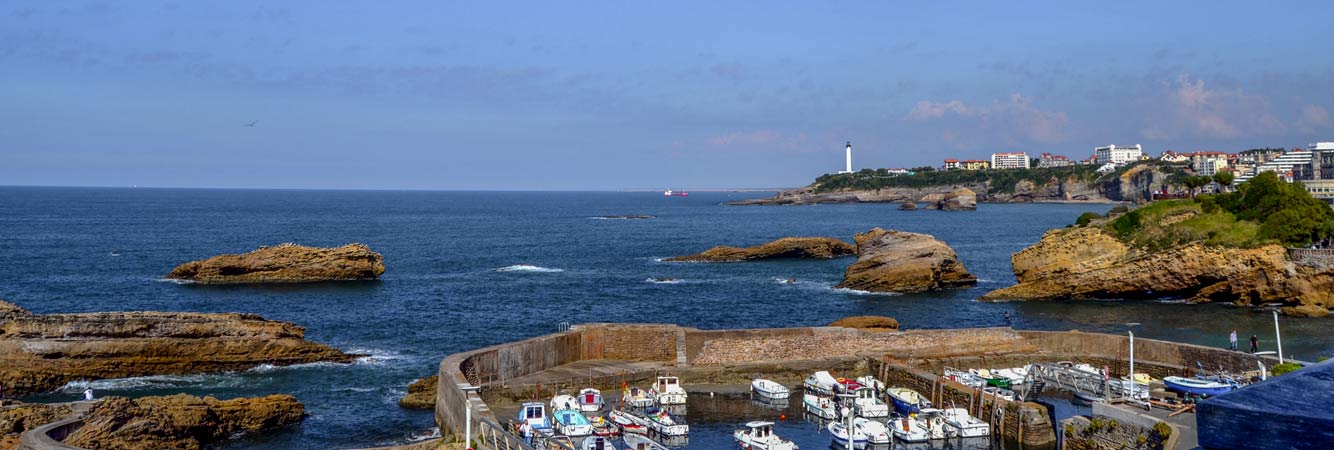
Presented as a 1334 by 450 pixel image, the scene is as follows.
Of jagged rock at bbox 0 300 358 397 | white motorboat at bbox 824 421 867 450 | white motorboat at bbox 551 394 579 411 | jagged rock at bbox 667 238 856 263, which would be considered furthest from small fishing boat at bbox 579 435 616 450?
jagged rock at bbox 667 238 856 263

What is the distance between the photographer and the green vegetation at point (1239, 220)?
179 feet

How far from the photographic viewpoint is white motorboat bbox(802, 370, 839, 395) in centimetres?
2919

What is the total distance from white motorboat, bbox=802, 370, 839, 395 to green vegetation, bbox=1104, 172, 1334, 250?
1383 inches

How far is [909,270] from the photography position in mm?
64875

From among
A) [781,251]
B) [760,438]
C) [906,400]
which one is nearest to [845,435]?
[760,438]

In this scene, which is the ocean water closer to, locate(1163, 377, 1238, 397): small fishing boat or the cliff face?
the cliff face

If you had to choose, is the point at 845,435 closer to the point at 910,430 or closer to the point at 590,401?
the point at 910,430

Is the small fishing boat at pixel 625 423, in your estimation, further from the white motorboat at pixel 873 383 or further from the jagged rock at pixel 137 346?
the jagged rock at pixel 137 346

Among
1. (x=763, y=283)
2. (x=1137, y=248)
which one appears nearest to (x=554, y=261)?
(x=763, y=283)

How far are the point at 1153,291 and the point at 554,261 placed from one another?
46333 millimetres

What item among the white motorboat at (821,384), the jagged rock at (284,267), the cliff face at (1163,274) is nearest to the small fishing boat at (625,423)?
the white motorboat at (821,384)

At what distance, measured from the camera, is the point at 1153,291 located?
57344 mm

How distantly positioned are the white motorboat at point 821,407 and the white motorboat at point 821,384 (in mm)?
439

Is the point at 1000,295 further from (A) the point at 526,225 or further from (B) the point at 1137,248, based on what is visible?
(A) the point at 526,225
